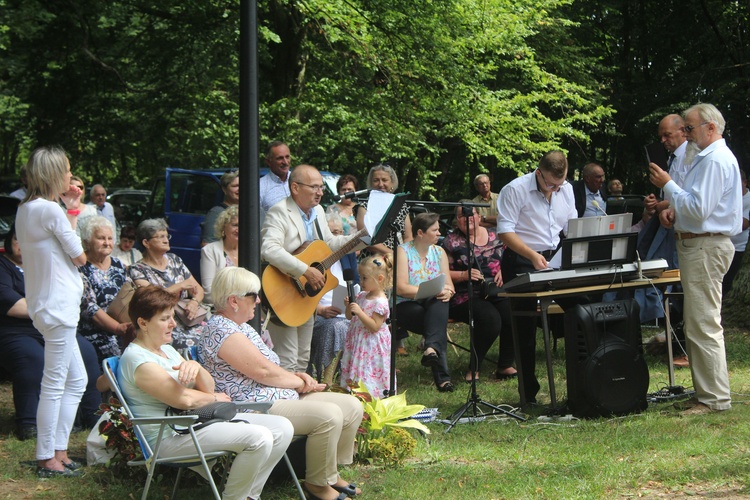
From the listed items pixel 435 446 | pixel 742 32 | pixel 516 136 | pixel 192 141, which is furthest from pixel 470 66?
pixel 435 446

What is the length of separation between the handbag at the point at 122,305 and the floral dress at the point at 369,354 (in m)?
1.74

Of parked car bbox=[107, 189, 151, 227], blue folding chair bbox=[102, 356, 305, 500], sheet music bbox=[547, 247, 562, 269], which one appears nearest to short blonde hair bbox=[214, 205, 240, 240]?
sheet music bbox=[547, 247, 562, 269]

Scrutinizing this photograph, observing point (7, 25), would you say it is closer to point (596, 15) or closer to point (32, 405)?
point (32, 405)

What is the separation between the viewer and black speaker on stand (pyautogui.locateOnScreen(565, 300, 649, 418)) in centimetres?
650

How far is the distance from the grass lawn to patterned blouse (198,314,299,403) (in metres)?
0.55

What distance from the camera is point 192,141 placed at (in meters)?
16.2

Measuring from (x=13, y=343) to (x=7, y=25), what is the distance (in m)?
7.73

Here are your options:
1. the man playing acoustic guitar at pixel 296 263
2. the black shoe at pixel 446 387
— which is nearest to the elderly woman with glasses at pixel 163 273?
the man playing acoustic guitar at pixel 296 263

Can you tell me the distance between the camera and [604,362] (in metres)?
6.49

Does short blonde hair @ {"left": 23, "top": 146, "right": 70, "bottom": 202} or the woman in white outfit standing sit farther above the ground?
short blonde hair @ {"left": 23, "top": 146, "right": 70, "bottom": 202}

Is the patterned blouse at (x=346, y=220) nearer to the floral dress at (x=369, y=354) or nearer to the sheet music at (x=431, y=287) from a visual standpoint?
the sheet music at (x=431, y=287)

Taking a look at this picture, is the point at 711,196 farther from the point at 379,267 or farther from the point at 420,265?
the point at 420,265

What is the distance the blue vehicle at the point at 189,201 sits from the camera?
13422 mm

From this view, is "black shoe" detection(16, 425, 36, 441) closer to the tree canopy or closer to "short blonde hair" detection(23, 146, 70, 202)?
"short blonde hair" detection(23, 146, 70, 202)
